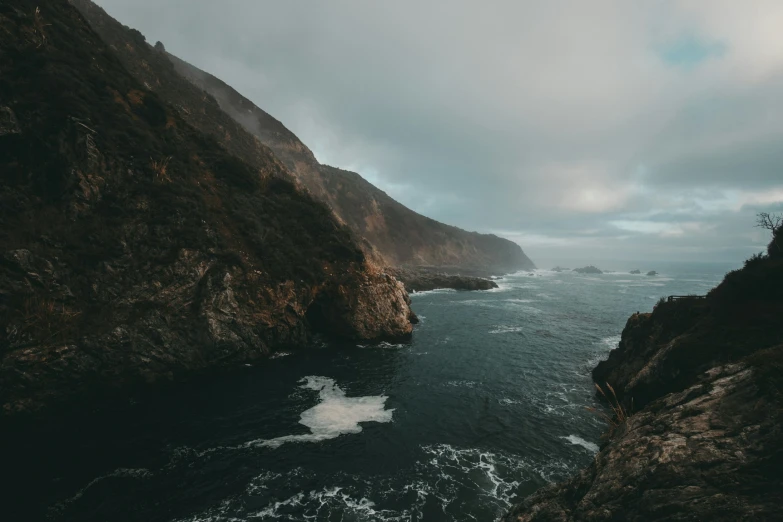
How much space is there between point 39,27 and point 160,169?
585 inches

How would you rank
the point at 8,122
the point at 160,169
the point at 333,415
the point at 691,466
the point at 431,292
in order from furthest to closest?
1. the point at 431,292
2. the point at 160,169
3. the point at 333,415
4. the point at 8,122
5. the point at 691,466

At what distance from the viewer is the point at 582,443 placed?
834 inches

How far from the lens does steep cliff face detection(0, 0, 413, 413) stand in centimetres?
2181

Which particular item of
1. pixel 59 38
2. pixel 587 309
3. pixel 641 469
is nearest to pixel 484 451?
pixel 641 469

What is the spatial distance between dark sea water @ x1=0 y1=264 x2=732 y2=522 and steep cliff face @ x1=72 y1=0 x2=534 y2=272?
5164cm

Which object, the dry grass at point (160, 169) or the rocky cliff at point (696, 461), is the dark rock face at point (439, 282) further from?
the rocky cliff at point (696, 461)

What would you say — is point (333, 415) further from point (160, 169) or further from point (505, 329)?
point (505, 329)

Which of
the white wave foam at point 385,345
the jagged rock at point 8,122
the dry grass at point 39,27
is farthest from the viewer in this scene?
the white wave foam at point 385,345

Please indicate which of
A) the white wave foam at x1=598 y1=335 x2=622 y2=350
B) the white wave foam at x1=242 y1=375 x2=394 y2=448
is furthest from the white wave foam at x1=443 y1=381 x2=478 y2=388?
the white wave foam at x1=598 y1=335 x2=622 y2=350

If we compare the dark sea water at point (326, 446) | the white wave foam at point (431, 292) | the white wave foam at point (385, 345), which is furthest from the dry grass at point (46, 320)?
the white wave foam at point (431, 292)

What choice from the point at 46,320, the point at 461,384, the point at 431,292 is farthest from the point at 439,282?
the point at 46,320

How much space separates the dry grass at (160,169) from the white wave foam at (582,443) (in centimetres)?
4132

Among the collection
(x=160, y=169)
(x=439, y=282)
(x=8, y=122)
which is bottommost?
(x=439, y=282)

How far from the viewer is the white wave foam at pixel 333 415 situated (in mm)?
21178
